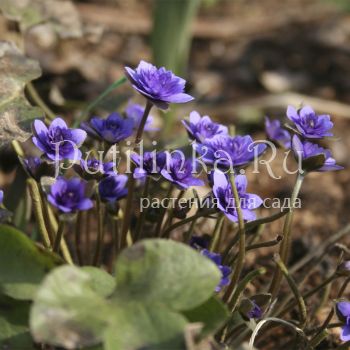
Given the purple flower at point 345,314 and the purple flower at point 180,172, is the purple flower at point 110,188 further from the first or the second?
the purple flower at point 345,314

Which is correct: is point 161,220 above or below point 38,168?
below

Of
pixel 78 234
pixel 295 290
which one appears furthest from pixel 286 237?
pixel 78 234

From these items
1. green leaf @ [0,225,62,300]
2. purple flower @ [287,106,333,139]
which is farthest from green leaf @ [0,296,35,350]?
purple flower @ [287,106,333,139]

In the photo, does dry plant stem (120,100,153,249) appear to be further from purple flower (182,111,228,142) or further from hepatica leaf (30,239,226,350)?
hepatica leaf (30,239,226,350)

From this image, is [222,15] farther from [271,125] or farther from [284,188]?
[271,125]

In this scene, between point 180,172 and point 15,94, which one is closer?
point 180,172

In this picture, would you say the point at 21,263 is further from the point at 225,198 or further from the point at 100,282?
the point at 225,198

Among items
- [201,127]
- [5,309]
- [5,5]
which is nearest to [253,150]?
[201,127]
